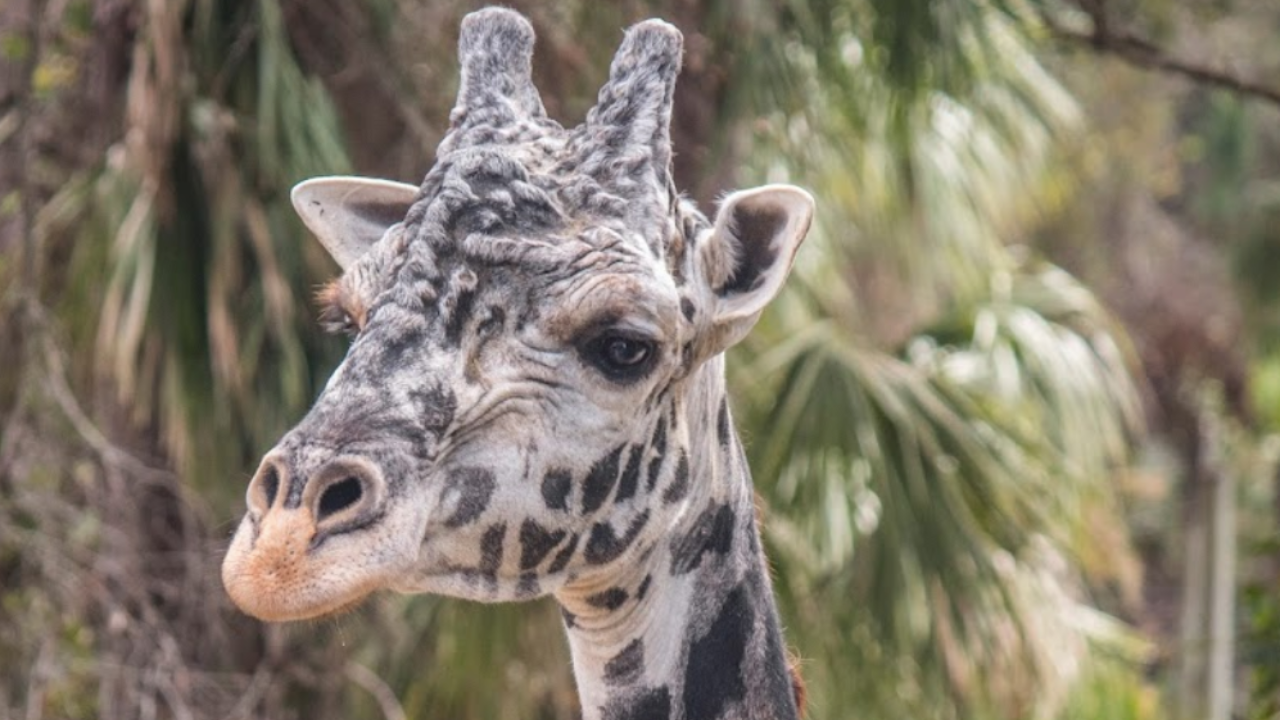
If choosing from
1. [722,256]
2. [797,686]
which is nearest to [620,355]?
[722,256]

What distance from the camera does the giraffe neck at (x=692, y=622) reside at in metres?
3.36

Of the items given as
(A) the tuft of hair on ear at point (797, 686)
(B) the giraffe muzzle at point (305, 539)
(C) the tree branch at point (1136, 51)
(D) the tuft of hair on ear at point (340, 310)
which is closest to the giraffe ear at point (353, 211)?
(D) the tuft of hair on ear at point (340, 310)

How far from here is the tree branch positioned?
7891 mm

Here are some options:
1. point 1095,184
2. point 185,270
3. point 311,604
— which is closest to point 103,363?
point 185,270

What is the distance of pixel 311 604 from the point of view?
108 inches

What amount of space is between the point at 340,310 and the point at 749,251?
0.67m

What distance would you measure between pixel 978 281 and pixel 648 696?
19.2ft

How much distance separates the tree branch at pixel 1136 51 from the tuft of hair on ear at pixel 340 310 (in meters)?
4.88

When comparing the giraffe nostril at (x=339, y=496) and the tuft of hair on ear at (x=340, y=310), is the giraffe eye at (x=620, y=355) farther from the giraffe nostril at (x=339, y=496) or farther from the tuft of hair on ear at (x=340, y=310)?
the giraffe nostril at (x=339, y=496)

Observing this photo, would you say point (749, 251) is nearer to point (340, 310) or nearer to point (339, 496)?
point (340, 310)

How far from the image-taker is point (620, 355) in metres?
3.11

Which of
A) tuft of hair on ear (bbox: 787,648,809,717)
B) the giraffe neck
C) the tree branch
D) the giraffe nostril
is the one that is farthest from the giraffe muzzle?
the tree branch

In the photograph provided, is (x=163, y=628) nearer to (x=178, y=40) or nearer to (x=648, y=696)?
(x=178, y=40)

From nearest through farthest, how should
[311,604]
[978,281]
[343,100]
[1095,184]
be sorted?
[311,604] → [343,100] → [978,281] → [1095,184]
